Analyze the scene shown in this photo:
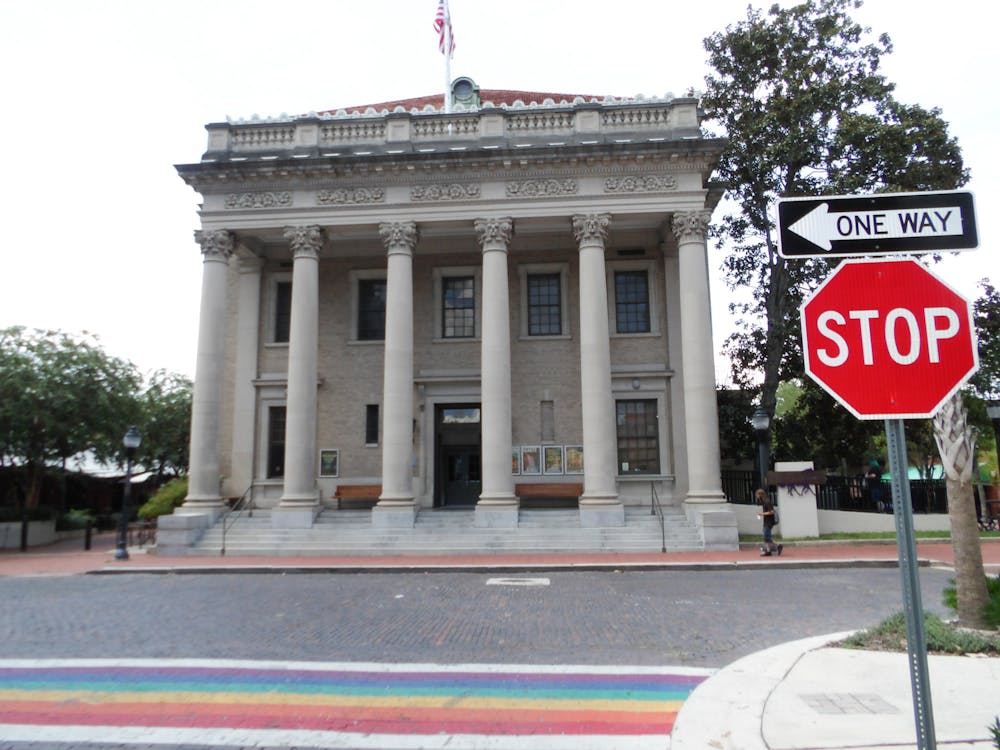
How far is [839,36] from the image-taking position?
81.3ft

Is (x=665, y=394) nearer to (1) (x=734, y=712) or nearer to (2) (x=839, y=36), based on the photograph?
(2) (x=839, y=36)

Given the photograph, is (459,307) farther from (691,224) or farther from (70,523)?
(70,523)

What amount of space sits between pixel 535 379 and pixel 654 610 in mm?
14192

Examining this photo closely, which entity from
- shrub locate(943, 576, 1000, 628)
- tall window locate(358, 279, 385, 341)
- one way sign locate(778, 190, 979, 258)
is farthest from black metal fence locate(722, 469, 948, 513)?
one way sign locate(778, 190, 979, 258)

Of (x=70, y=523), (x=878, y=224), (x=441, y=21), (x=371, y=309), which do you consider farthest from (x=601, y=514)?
(x=70, y=523)

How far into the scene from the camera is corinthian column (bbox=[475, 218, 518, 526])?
782 inches

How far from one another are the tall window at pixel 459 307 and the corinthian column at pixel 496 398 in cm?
386

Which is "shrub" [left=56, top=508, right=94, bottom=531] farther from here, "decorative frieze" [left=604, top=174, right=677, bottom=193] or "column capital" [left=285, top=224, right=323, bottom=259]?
"decorative frieze" [left=604, top=174, right=677, bottom=193]

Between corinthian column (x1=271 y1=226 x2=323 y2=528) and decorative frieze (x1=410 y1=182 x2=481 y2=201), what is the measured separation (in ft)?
11.2

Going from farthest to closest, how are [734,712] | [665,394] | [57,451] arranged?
[57,451]
[665,394]
[734,712]

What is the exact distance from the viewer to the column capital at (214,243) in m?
21.9

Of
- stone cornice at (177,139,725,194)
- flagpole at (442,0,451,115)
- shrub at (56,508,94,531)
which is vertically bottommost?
shrub at (56,508,94,531)

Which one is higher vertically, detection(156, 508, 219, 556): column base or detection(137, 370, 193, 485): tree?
detection(137, 370, 193, 485): tree

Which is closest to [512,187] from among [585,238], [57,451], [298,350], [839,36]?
[585,238]
